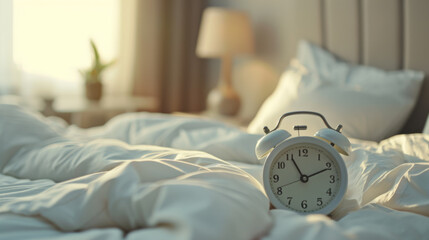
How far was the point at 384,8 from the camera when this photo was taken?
2221 millimetres

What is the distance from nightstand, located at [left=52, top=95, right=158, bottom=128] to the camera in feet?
9.58

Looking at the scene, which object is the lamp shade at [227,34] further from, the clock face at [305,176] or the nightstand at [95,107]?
the clock face at [305,176]

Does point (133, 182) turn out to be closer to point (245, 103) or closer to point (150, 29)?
point (245, 103)

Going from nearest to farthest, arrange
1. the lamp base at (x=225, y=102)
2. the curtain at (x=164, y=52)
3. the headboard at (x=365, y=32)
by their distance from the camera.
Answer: the headboard at (x=365, y=32) → the lamp base at (x=225, y=102) → the curtain at (x=164, y=52)

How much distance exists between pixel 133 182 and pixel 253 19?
253 centimetres

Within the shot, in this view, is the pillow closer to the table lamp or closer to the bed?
the bed

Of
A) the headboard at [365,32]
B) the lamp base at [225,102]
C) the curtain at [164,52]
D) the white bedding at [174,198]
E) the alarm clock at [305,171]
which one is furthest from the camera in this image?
the curtain at [164,52]

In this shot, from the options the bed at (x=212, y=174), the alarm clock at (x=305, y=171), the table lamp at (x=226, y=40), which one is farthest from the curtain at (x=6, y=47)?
the alarm clock at (x=305, y=171)

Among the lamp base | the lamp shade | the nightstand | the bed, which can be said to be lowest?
the nightstand

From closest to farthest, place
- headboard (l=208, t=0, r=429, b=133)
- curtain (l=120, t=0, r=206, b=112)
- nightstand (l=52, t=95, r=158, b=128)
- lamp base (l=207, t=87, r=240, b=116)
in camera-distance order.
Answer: headboard (l=208, t=0, r=429, b=133), nightstand (l=52, t=95, r=158, b=128), lamp base (l=207, t=87, r=240, b=116), curtain (l=120, t=0, r=206, b=112)

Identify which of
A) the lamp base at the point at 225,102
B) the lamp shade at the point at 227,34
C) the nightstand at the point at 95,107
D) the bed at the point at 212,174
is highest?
the lamp shade at the point at 227,34

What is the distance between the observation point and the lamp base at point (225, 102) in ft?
9.96

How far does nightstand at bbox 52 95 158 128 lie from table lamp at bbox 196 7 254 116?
0.57 metres

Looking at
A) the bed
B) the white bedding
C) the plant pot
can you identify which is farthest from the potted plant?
the white bedding
